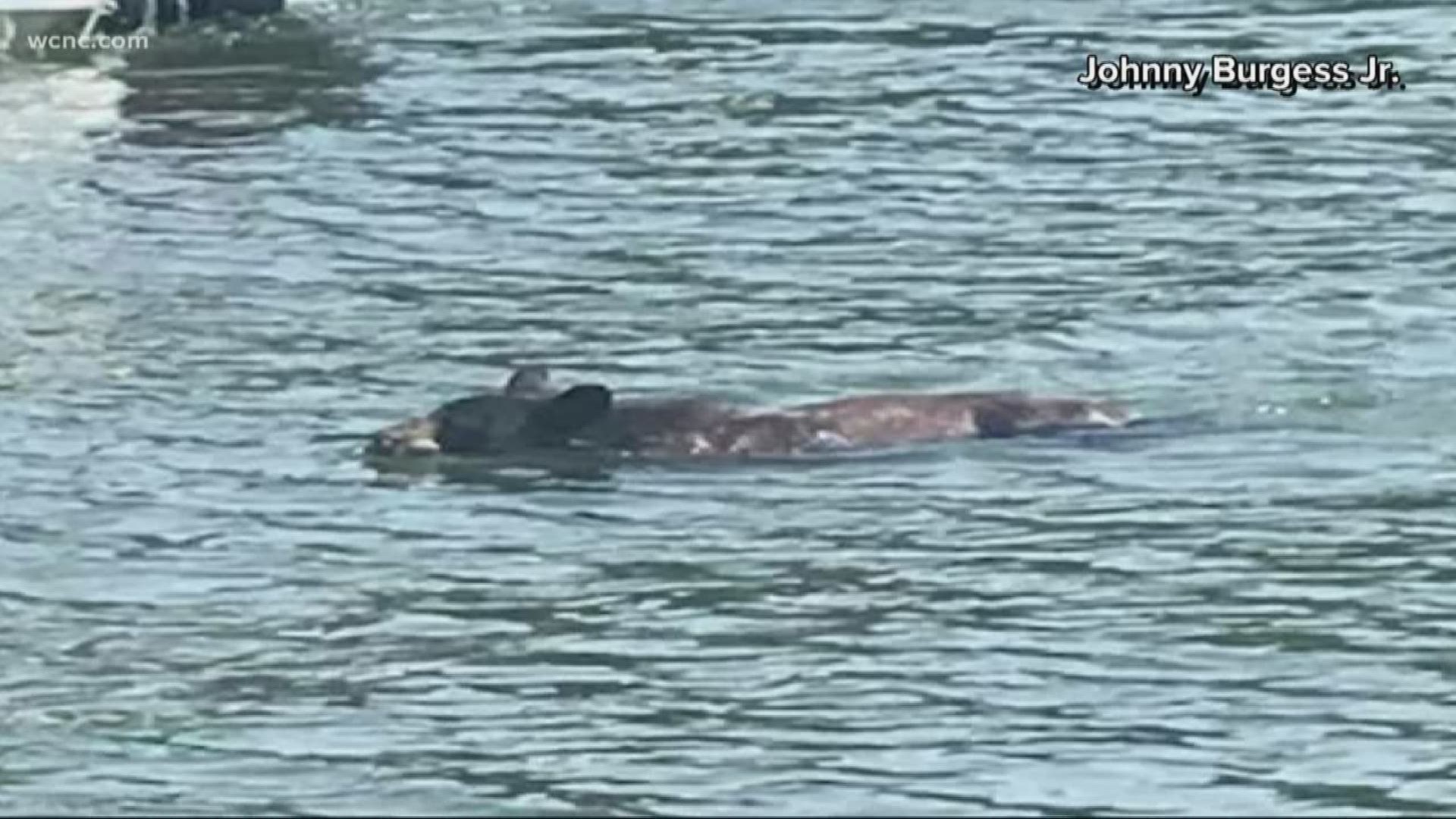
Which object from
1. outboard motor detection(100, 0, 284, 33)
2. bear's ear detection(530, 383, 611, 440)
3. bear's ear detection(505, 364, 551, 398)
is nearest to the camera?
bear's ear detection(530, 383, 611, 440)

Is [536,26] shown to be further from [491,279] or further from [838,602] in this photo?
[838,602]

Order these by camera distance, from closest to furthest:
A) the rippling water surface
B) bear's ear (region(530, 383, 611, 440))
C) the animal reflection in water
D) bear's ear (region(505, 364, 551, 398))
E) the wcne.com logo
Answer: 1. the rippling water surface
2. the animal reflection in water
3. bear's ear (region(530, 383, 611, 440))
4. bear's ear (region(505, 364, 551, 398))
5. the wcne.com logo

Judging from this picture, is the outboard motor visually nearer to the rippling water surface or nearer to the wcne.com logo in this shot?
the wcne.com logo

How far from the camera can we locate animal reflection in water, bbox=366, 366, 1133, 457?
1820cm

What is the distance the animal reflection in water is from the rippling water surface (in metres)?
0.19

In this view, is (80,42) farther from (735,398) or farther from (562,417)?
(562,417)

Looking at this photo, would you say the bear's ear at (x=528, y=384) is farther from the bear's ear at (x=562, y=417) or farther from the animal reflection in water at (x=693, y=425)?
the bear's ear at (x=562, y=417)

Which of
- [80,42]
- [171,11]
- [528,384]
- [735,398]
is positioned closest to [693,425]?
[528,384]

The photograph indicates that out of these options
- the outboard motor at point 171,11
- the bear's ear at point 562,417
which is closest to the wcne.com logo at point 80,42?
the outboard motor at point 171,11

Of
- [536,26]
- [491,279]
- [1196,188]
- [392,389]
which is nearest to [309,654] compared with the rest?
[392,389]

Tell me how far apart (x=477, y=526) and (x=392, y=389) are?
3121 millimetres

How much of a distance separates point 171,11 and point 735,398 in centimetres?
1370

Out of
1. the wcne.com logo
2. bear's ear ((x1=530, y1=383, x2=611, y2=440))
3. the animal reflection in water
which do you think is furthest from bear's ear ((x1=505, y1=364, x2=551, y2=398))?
the wcne.com logo

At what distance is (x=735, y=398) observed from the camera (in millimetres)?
19547
